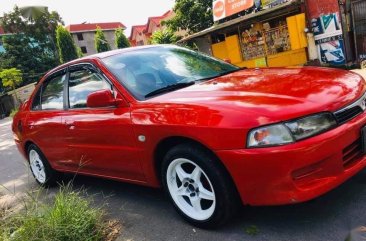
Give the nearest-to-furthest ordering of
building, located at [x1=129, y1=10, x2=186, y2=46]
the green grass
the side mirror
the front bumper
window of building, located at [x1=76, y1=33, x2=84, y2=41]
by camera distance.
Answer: the front bumper
the green grass
the side mirror
building, located at [x1=129, y1=10, x2=186, y2=46]
window of building, located at [x1=76, y1=33, x2=84, y2=41]

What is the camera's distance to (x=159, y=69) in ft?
13.4

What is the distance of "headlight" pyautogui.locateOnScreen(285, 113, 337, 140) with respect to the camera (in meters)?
2.75

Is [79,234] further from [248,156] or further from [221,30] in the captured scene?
[221,30]

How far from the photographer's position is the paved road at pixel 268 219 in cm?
302

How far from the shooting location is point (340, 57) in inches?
619

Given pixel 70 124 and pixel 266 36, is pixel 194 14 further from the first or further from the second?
pixel 70 124

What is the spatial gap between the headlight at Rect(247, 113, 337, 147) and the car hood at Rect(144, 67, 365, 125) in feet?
0.16

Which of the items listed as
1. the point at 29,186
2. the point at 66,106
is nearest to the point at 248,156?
the point at 66,106

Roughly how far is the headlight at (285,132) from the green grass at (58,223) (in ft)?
5.31

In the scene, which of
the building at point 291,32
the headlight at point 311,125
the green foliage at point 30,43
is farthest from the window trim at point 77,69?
the green foliage at point 30,43

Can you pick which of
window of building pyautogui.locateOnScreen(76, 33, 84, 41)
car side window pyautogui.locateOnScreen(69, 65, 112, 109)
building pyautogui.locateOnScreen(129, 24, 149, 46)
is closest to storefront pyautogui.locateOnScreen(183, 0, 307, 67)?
car side window pyautogui.locateOnScreen(69, 65, 112, 109)

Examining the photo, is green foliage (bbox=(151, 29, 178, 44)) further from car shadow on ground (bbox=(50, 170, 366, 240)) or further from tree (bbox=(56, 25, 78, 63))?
car shadow on ground (bbox=(50, 170, 366, 240))

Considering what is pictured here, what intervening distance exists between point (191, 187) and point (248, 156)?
0.80 m

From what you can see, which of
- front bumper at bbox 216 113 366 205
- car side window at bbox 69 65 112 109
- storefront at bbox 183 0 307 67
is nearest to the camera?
front bumper at bbox 216 113 366 205
